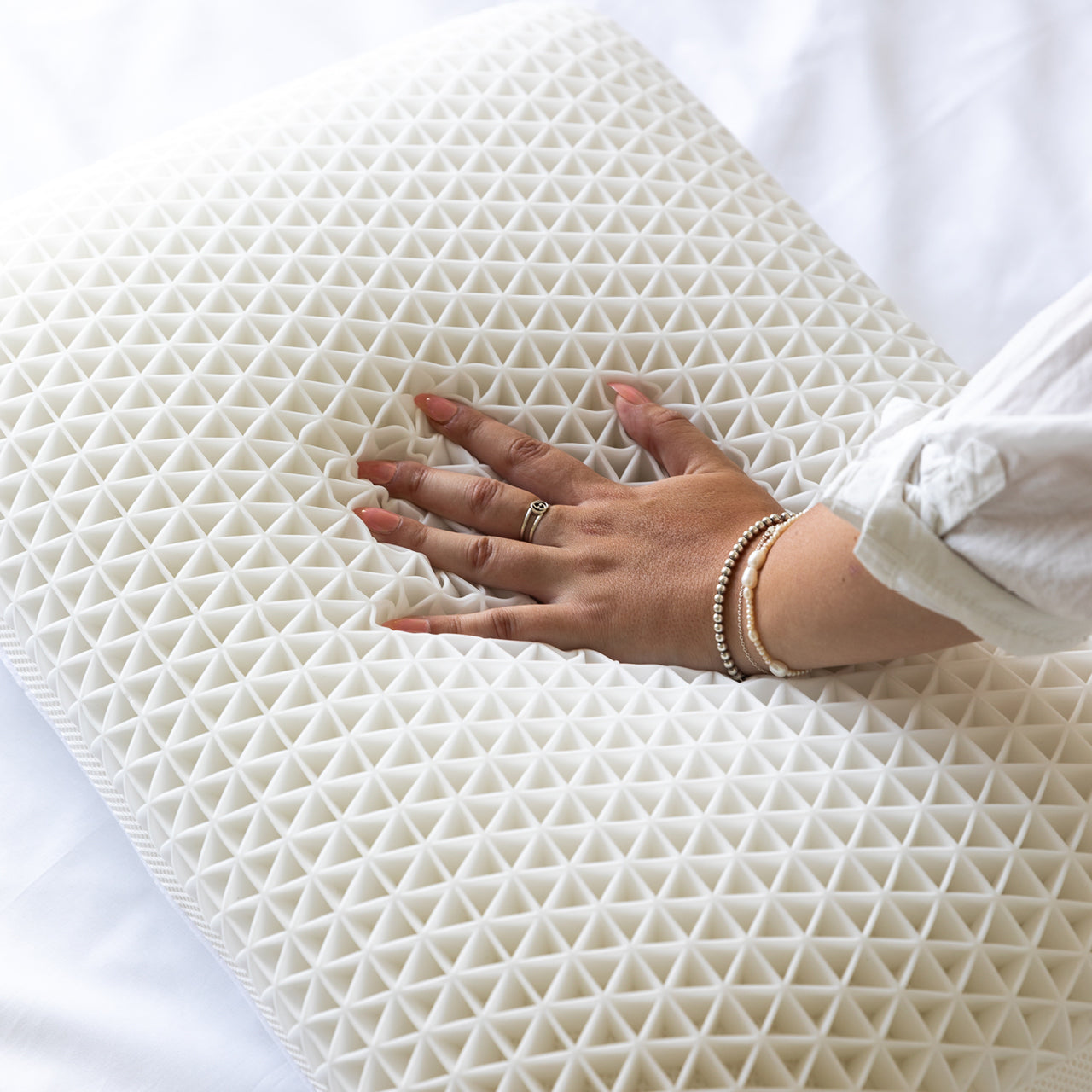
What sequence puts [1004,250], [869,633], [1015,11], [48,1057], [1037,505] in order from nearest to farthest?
[1037,505]
[869,633]
[48,1057]
[1004,250]
[1015,11]

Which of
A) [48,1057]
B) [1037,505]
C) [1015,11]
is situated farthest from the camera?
[1015,11]

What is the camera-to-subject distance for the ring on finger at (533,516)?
2.20 ft

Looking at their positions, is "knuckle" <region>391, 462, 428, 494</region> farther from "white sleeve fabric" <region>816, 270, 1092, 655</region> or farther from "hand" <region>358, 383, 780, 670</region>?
"white sleeve fabric" <region>816, 270, 1092, 655</region>

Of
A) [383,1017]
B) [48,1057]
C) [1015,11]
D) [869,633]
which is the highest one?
[1015,11]

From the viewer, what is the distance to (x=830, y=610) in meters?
0.54

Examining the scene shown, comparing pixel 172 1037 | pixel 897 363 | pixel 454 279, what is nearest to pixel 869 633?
pixel 897 363

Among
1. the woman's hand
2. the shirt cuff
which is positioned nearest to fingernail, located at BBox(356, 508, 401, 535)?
the woman's hand

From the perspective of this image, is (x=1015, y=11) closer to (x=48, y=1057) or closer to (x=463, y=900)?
(x=463, y=900)

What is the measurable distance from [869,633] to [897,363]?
0.76 ft

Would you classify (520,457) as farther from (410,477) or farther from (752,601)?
(752,601)

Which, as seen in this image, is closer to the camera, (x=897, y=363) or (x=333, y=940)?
(x=333, y=940)

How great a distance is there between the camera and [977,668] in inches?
23.5

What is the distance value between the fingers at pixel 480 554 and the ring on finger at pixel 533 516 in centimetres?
2

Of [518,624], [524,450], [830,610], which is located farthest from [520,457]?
[830,610]
